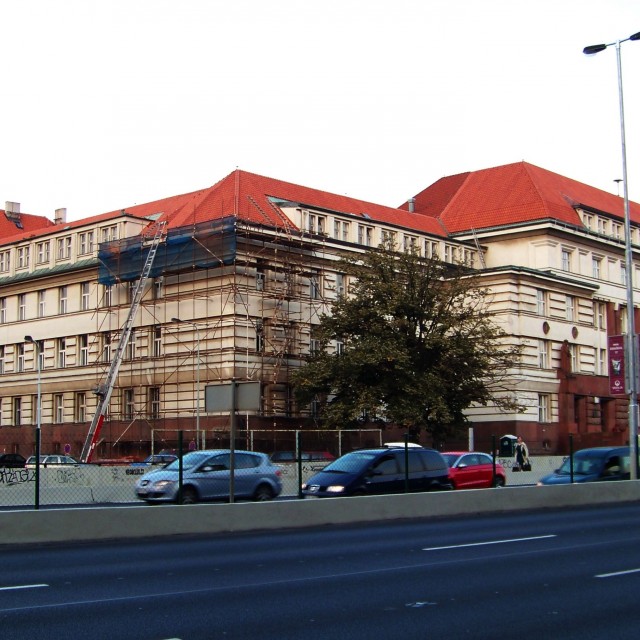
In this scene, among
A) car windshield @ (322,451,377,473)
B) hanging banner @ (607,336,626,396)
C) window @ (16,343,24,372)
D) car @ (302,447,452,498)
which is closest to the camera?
car @ (302,447,452,498)

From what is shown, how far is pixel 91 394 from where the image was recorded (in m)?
67.2

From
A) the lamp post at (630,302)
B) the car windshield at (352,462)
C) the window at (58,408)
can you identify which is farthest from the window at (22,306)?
the car windshield at (352,462)

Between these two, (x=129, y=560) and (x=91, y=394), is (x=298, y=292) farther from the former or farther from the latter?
(x=129, y=560)

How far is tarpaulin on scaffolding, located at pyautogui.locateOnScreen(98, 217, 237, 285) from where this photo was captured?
58.7 meters

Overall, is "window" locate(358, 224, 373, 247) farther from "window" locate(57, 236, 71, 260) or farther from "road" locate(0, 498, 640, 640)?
"road" locate(0, 498, 640, 640)

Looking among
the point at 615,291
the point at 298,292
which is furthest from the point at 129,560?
the point at 615,291

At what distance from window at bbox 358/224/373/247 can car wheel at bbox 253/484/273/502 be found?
126 ft

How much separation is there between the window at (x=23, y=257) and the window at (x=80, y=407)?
10514 mm

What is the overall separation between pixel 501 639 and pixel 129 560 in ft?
26.0

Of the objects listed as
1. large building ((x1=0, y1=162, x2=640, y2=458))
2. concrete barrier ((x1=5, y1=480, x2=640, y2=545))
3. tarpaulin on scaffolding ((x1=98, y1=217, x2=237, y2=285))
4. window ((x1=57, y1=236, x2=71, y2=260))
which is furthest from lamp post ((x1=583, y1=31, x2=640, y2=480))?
window ((x1=57, y1=236, x2=71, y2=260))

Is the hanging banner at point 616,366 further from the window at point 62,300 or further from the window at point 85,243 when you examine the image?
the window at point 62,300

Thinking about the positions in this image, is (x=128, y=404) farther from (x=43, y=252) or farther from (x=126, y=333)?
(x=43, y=252)

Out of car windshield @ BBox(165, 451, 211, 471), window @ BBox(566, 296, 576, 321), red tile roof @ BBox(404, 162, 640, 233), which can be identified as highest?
red tile roof @ BBox(404, 162, 640, 233)

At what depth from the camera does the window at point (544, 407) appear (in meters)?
70.1
